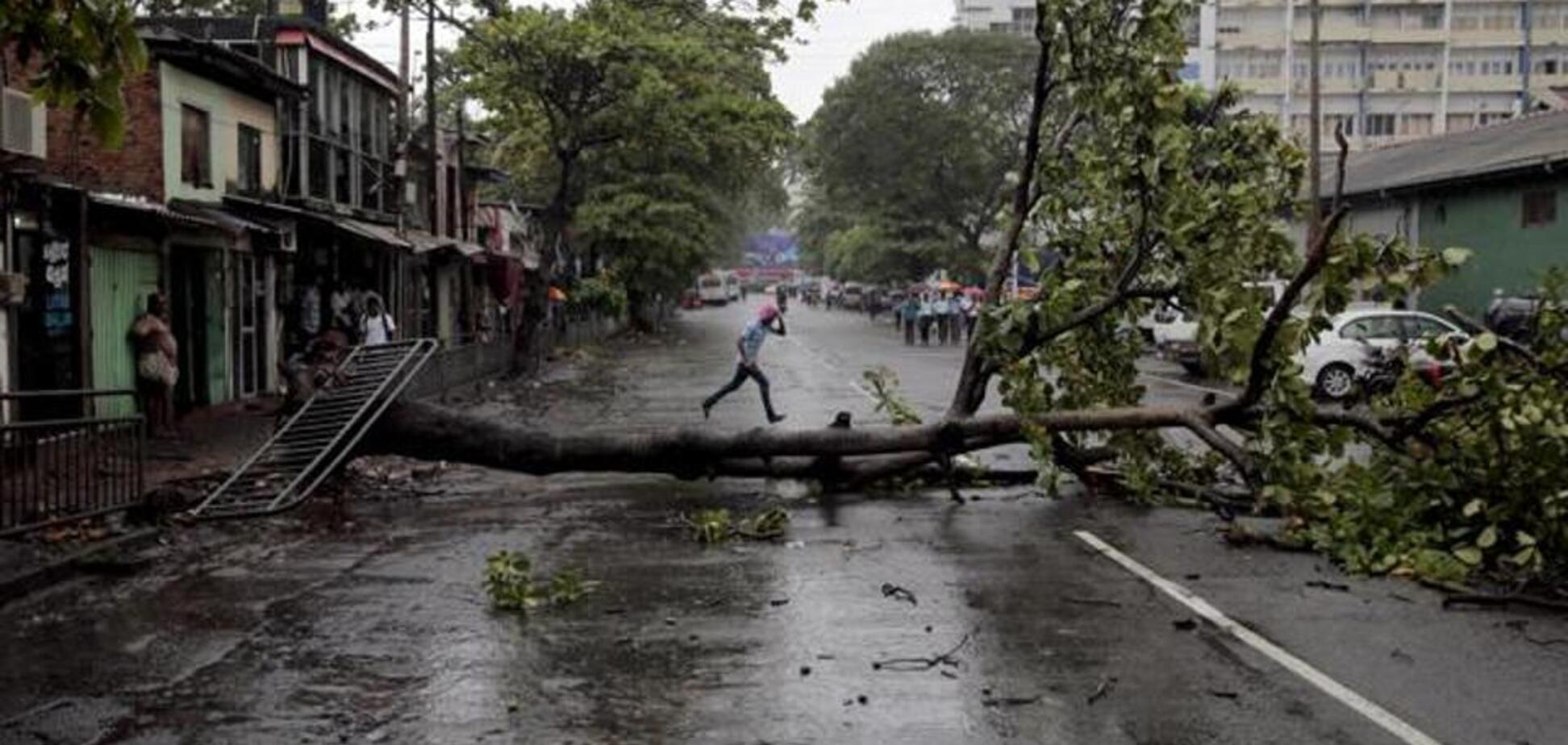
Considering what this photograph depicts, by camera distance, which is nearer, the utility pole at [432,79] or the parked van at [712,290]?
the utility pole at [432,79]

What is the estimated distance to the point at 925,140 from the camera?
69.1 meters

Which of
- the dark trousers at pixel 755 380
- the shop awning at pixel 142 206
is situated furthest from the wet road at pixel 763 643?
the dark trousers at pixel 755 380

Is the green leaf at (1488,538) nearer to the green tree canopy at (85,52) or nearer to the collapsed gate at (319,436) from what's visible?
the green tree canopy at (85,52)

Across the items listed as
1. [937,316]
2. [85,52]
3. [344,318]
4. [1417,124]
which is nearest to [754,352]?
[344,318]

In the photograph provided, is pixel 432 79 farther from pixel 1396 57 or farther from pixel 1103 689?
pixel 1396 57

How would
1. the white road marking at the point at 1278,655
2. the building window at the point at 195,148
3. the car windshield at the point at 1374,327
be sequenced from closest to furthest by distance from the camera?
the white road marking at the point at 1278,655 < the building window at the point at 195,148 < the car windshield at the point at 1374,327

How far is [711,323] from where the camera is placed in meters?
69.2

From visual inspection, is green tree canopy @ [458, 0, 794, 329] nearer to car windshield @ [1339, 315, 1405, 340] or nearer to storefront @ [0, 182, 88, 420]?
storefront @ [0, 182, 88, 420]

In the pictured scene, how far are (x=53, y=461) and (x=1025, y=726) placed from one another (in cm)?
754

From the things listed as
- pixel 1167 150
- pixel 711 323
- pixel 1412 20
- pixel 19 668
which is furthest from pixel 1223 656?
pixel 1412 20

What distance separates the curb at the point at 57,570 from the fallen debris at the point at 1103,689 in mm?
6462

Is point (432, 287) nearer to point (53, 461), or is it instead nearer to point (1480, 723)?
point (53, 461)

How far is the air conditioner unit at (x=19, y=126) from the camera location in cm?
1424

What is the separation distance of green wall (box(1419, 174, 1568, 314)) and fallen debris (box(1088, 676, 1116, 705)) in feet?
82.1
